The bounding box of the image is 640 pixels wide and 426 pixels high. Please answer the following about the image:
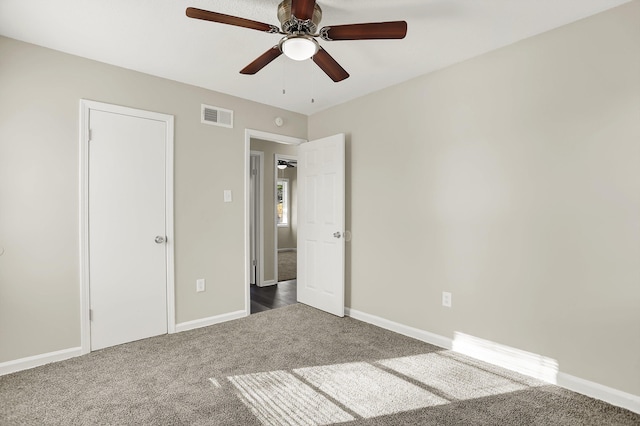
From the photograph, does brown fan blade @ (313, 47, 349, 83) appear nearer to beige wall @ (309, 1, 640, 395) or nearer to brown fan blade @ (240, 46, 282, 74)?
brown fan blade @ (240, 46, 282, 74)

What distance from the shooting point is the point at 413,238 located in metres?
3.13

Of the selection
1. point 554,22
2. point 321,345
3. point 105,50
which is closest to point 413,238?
point 321,345

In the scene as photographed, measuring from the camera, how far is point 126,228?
2.93 metres

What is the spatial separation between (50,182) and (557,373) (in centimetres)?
406

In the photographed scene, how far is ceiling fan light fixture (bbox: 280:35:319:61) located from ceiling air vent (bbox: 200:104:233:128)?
177cm

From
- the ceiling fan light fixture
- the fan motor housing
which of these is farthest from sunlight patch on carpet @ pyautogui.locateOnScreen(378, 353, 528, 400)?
the fan motor housing

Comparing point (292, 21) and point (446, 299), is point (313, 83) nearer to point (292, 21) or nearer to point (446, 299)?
point (292, 21)

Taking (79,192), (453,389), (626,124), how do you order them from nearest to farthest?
(626,124) → (453,389) → (79,192)

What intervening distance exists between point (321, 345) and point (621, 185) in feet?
8.14

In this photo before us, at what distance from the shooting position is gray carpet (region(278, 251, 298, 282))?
5.97 m

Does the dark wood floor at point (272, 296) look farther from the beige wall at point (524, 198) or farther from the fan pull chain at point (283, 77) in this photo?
the fan pull chain at point (283, 77)

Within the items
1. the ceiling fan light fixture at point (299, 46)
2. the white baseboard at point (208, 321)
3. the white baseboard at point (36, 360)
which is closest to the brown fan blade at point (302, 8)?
the ceiling fan light fixture at point (299, 46)

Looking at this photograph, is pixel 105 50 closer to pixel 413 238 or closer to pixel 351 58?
pixel 351 58

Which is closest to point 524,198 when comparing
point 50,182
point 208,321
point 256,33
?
point 256,33
